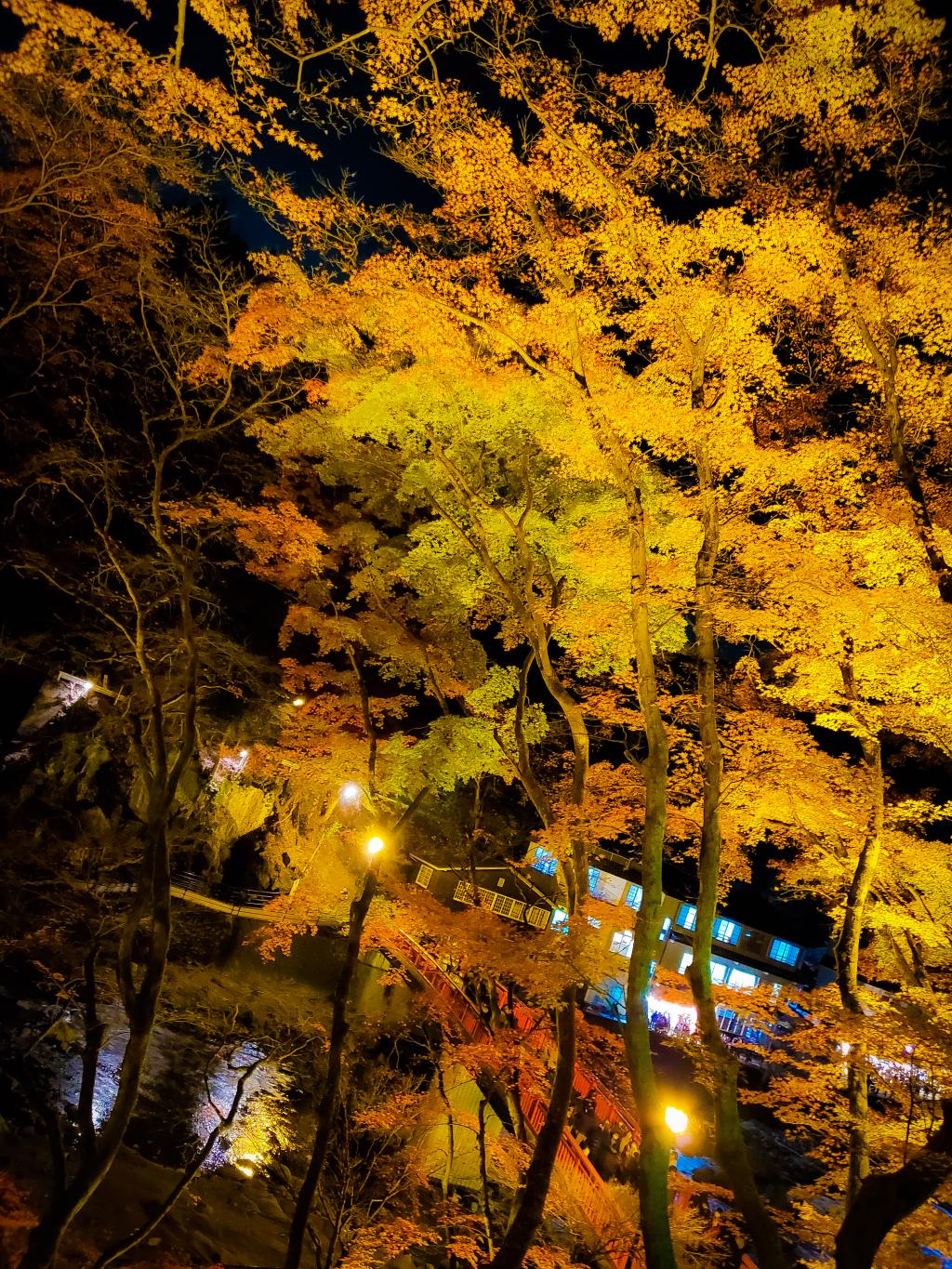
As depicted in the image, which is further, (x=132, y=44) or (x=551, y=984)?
(x=551, y=984)

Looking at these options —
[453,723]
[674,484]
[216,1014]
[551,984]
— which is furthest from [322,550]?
[551,984]

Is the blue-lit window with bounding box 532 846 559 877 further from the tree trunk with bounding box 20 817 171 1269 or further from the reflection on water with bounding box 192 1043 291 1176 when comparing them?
the tree trunk with bounding box 20 817 171 1269

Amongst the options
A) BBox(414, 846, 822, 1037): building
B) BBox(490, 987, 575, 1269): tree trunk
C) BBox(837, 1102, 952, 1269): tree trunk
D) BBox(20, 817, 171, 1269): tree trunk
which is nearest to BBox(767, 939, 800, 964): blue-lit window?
BBox(414, 846, 822, 1037): building

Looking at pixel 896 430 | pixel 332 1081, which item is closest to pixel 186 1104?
pixel 332 1081

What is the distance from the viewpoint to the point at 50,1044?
1497 centimetres

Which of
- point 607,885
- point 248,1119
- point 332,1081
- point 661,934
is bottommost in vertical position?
point 248,1119

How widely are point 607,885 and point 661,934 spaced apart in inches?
248

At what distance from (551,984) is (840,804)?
572cm

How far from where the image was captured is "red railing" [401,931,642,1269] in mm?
11219

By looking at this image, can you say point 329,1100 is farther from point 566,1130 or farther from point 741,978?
point 741,978

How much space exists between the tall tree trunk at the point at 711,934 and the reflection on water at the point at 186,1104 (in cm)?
1015

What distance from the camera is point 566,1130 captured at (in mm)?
13070

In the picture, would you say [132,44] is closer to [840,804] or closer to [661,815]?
[661,815]

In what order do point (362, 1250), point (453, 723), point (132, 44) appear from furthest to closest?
point (453, 723)
point (362, 1250)
point (132, 44)
